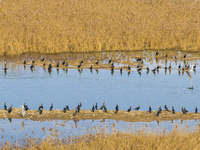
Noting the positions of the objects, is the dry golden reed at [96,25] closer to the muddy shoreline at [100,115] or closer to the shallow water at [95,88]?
the shallow water at [95,88]

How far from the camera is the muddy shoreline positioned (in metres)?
24.0

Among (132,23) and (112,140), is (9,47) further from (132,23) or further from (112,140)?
(112,140)

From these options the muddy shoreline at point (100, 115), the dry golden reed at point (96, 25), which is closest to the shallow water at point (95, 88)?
the muddy shoreline at point (100, 115)

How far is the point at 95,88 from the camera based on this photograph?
106 feet

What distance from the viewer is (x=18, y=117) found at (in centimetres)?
2411

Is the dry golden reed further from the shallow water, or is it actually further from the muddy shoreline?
the muddy shoreline

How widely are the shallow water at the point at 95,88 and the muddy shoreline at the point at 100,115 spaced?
987 millimetres

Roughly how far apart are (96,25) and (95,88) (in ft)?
94.4

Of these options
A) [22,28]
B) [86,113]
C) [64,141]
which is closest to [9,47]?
[22,28]

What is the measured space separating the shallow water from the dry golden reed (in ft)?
28.2

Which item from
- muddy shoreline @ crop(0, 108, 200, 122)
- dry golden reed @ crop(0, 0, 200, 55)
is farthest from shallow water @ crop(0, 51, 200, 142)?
dry golden reed @ crop(0, 0, 200, 55)

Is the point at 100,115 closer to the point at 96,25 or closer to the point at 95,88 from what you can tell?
the point at 95,88

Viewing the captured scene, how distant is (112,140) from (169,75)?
22122mm

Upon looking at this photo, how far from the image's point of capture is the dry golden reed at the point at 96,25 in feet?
160
